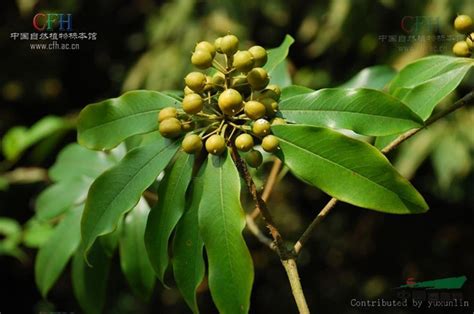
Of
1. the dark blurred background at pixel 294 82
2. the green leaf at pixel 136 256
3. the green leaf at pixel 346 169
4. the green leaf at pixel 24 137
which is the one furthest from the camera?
the dark blurred background at pixel 294 82

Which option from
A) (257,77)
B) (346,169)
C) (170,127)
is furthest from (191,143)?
(346,169)

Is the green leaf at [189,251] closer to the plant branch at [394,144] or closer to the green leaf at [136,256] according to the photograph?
the plant branch at [394,144]

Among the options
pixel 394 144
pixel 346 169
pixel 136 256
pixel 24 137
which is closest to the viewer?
pixel 346 169

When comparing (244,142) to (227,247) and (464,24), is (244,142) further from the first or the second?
(464,24)

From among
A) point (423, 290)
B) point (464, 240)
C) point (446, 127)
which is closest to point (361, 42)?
point (446, 127)

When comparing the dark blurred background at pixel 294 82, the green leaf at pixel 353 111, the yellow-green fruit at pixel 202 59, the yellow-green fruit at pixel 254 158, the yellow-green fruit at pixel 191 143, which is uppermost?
the yellow-green fruit at pixel 202 59

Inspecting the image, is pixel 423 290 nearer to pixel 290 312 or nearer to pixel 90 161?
pixel 90 161

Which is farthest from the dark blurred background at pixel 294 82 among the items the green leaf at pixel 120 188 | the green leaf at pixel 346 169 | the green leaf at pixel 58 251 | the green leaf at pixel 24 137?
the green leaf at pixel 346 169
